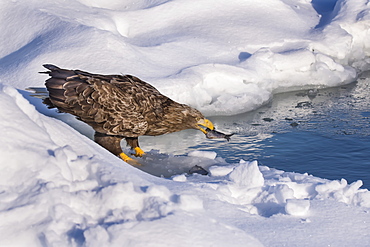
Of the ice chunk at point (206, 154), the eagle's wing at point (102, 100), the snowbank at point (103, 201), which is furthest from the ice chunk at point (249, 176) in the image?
the eagle's wing at point (102, 100)

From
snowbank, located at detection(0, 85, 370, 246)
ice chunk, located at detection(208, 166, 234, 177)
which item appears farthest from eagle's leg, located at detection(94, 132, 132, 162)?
snowbank, located at detection(0, 85, 370, 246)

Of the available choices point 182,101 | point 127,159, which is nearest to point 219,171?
point 127,159

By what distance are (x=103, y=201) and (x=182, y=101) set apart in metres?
4.31

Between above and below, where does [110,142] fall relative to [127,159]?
above

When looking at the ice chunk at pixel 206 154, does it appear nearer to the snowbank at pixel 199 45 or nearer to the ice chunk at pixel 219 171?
the ice chunk at pixel 219 171

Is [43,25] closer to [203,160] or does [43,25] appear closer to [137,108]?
[137,108]

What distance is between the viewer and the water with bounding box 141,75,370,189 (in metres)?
5.87

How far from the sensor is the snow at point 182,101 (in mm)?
2902

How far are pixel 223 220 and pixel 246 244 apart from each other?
0.90ft

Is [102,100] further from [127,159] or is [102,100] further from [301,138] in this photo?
→ [301,138]

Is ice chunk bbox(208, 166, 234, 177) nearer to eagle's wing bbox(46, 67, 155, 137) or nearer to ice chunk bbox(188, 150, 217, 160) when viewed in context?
ice chunk bbox(188, 150, 217, 160)

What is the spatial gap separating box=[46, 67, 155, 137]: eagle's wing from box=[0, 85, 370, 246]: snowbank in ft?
4.18

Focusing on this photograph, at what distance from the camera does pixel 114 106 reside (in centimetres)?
521

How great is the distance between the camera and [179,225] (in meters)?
2.87
